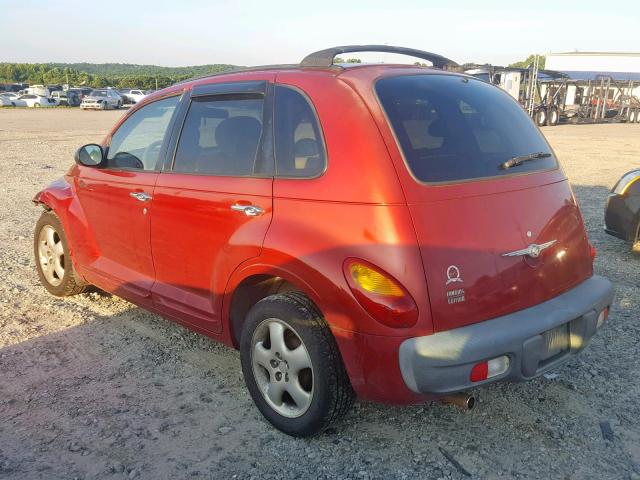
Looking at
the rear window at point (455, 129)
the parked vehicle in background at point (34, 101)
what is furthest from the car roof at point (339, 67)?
the parked vehicle in background at point (34, 101)

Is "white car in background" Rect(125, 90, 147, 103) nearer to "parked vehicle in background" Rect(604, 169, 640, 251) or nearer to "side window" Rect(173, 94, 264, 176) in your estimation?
"parked vehicle in background" Rect(604, 169, 640, 251)

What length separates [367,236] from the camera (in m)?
2.51

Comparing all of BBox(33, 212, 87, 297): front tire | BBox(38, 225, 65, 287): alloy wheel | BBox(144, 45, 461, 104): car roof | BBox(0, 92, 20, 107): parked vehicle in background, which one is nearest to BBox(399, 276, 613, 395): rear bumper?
BBox(144, 45, 461, 104): car roof

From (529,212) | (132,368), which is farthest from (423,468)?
Result: (132,368)

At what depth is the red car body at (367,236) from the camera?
2484mm

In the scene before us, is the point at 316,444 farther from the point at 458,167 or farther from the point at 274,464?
the point at 458,167

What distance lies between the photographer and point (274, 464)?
274cm

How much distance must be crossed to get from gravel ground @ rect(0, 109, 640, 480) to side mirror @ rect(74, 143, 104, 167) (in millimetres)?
1223

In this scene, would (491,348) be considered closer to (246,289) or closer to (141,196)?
(246,289)

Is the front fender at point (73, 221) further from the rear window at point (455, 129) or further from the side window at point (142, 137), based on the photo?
the rear window at point (455, 129)

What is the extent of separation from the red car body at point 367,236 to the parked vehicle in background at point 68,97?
178 feet

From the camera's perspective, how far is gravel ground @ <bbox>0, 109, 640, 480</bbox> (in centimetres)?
271

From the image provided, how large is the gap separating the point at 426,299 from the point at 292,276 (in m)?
0.65

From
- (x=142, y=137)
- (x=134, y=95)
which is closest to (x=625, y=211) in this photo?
(x=142, y=137)
